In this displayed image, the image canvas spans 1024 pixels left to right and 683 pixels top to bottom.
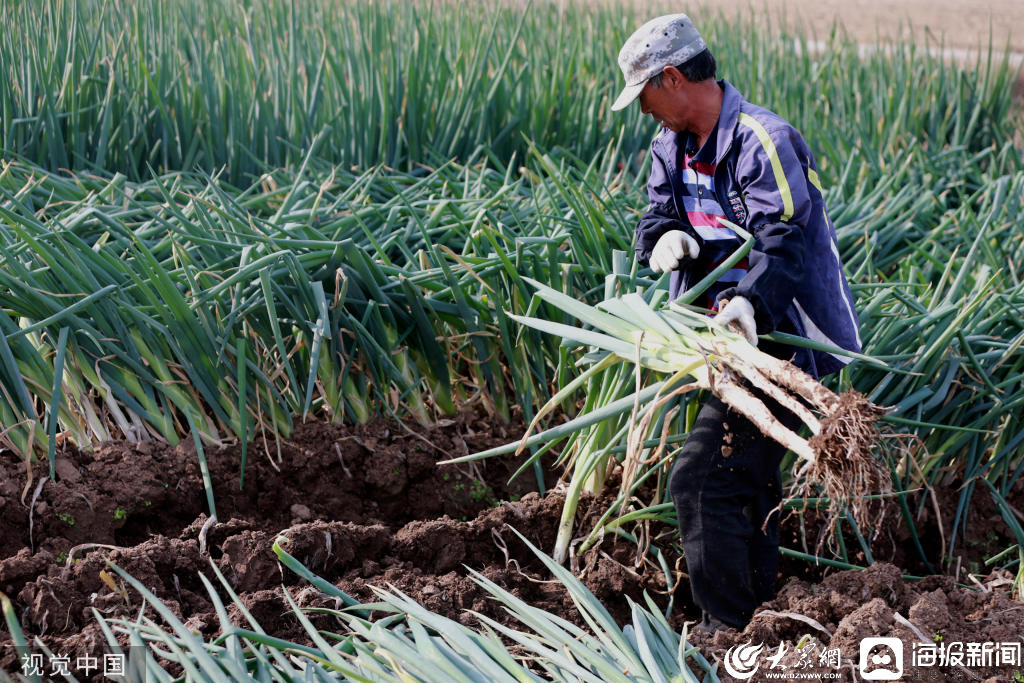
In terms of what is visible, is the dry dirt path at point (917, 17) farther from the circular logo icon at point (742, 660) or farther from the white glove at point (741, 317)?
the circular logo icon at point (742, 660)

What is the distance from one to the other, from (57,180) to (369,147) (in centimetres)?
117

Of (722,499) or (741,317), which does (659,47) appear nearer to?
(741,317)

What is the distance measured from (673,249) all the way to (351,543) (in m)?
0.95

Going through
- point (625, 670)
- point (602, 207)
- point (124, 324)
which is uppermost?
point (602, 207)

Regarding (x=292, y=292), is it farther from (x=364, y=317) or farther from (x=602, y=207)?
(x=602, y=207)

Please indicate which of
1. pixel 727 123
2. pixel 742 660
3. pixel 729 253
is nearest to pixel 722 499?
pixel 742 660

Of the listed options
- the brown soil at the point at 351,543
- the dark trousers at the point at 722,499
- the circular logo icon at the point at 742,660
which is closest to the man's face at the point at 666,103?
the dark trousers at the point at 722,499

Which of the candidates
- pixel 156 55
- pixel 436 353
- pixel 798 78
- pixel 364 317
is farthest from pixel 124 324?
pixel 798 78

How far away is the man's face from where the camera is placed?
2.04 m

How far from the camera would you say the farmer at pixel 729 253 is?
1.94 m

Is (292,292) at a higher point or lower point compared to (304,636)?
higher

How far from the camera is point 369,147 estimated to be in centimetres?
386

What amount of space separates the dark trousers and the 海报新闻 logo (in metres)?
0.34

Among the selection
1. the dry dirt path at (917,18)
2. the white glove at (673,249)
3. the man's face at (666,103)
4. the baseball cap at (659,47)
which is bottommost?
the dry dirt path at (917,18)
